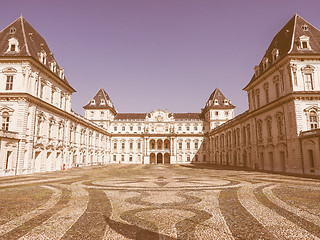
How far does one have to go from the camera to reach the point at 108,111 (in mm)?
73812

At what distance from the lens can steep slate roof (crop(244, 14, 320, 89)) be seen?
2775 cm

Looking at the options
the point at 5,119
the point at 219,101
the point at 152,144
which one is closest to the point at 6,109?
the point at 5,119

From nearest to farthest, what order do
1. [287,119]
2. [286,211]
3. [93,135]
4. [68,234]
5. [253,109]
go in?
[68,234], [286,211], [287,119], [253,109], [93,135]

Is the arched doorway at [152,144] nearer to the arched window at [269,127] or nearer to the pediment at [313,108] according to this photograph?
the arched window at [269,127]

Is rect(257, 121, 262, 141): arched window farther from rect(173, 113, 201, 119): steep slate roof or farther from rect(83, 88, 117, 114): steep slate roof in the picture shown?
rect(83, 88, 117, 114): steep slate roof

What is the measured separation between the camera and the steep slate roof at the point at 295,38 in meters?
27.8

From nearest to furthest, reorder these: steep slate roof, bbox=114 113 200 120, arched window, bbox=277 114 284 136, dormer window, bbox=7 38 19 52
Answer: arched window, bbox=277 114 284 136 → dormer window, bbox=7 38 19 52 → steep slate roof, bbox=114 113 200 120

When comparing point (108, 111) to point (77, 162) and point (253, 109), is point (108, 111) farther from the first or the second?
point (253, 109)

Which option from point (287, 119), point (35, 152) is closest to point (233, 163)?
point (287, 119)

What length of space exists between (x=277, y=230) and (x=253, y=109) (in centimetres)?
3485


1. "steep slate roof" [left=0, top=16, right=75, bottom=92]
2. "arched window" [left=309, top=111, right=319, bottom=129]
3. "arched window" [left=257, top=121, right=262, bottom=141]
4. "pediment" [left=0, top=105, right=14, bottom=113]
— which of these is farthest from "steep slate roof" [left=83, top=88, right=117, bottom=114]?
"arched window" [left=309, top=111, right=319, bottom=129]

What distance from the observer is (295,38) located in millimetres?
29266

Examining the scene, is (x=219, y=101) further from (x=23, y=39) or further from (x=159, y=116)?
(x=23, y=39)

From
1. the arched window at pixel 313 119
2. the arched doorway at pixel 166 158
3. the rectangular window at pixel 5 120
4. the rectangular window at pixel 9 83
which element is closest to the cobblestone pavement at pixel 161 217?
the arched window at pixel 313 119
